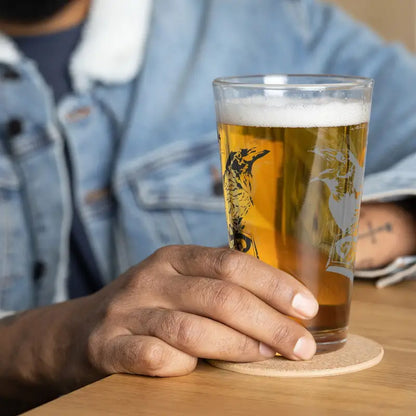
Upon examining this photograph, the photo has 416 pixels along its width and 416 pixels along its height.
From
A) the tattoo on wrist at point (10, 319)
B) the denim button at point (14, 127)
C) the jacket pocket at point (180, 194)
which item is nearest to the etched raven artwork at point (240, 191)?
the tattoo on wrist at point (10, 319)

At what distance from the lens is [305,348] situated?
1.76ft

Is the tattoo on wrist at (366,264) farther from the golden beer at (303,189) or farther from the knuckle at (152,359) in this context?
the knuckle at (152,359)

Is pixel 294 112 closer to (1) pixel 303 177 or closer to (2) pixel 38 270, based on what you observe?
(1) pixel 303 177

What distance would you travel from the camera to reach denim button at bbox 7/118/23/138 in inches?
53.6

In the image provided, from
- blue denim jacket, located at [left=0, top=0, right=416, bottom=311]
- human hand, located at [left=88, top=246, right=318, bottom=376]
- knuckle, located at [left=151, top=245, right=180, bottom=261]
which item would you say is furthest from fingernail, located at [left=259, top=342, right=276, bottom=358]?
blue denim jacket, located at [left=0, top=0, right=416, bottom=311]

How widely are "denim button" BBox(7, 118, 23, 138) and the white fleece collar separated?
12 cm

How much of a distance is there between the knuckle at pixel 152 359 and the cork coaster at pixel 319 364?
2.0 inches

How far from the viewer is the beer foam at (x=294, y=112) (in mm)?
528

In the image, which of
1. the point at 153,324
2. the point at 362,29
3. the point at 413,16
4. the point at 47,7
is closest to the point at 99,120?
the point at 47,7

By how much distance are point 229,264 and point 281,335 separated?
0.07 metres

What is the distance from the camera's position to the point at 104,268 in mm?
1371

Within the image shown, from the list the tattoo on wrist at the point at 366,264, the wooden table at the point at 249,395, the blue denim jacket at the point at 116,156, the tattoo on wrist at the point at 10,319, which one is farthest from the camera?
the blue denim jacket at the point at 116,156

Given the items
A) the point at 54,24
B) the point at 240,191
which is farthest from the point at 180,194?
the point at 240,191

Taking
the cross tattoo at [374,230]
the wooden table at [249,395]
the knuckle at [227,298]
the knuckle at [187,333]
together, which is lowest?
the wooden table at [249,395]
